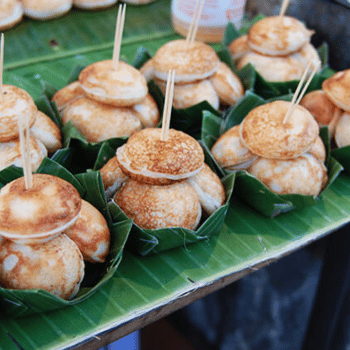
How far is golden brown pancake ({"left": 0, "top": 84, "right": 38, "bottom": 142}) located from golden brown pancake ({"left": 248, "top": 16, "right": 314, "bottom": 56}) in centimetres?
118

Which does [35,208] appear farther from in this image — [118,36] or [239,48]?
[239,48]

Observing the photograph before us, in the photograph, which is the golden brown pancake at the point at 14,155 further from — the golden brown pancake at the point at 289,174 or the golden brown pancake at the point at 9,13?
the golden brown pancake at the point at 9,13

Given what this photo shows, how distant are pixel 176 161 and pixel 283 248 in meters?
0.49

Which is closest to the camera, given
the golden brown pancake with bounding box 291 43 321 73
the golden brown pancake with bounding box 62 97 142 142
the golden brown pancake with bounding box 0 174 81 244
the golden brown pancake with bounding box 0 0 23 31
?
the golden brown pancake with bounding box 0 174 81 244

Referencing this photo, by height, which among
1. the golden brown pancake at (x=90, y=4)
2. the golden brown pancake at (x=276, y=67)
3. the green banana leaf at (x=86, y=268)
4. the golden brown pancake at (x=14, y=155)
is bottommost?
the golden brown pancake at (x=90, y=4)

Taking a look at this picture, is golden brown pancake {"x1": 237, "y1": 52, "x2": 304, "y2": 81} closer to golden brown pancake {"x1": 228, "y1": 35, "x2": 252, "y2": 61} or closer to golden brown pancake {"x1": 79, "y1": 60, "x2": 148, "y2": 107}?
golden brown pancake {"x1": 228, "y1": 35, "x2": 252, "y2": 61}

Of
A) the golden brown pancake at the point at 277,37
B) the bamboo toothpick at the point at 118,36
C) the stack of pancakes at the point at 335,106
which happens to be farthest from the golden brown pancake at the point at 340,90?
the bamboo toothpick at the point at 118,36

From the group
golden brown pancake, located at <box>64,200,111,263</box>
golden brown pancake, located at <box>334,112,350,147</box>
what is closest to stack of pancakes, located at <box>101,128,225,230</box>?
golden brown pancake, located at <box>64,200,111,263</box>

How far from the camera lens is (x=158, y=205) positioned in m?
1.46

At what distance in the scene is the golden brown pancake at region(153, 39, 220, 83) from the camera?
192 centimetres

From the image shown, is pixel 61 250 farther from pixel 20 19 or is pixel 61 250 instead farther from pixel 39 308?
pixel 20 19

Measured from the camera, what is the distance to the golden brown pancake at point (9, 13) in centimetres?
266

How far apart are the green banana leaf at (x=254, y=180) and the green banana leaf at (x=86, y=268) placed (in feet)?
1.60

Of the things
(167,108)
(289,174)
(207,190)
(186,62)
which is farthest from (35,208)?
(186,62)
